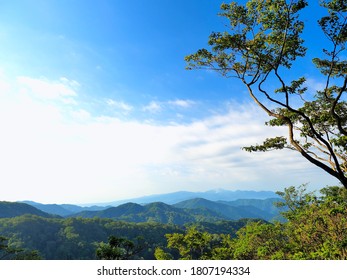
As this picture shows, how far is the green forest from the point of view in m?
15.6

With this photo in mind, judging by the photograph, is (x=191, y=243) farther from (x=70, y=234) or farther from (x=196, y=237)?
(x=70, y=234)

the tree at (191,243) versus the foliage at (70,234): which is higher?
the tree at (191,243)

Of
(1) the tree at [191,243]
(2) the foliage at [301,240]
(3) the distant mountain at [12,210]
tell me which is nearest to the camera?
(2) the foliage at [301,240]

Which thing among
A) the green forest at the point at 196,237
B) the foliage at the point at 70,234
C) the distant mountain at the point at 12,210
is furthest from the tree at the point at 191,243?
the distant mountain at the point at 12,210

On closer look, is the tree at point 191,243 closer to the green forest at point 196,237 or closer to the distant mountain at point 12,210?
the green forest at point 196,237

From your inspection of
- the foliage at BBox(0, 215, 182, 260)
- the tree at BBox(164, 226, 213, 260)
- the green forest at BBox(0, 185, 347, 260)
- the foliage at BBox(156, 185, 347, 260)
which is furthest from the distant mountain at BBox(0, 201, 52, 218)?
the foliage at BBox(156, 185, 347, 260)

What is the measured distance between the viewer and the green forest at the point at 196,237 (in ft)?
51.3

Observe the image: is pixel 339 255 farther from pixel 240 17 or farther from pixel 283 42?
pixel 240 17

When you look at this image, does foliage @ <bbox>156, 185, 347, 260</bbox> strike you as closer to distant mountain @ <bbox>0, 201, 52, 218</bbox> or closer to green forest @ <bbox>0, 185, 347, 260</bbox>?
green forest @ <bbox>0, 185, 347, 260</bbox>

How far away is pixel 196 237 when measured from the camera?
35.3 meters

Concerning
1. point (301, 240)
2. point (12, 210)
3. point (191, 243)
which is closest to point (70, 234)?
point (12, 210)

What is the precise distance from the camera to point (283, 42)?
9953mm

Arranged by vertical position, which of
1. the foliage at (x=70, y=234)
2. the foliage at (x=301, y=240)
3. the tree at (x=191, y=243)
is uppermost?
the foliage at (x=301, y=240)
